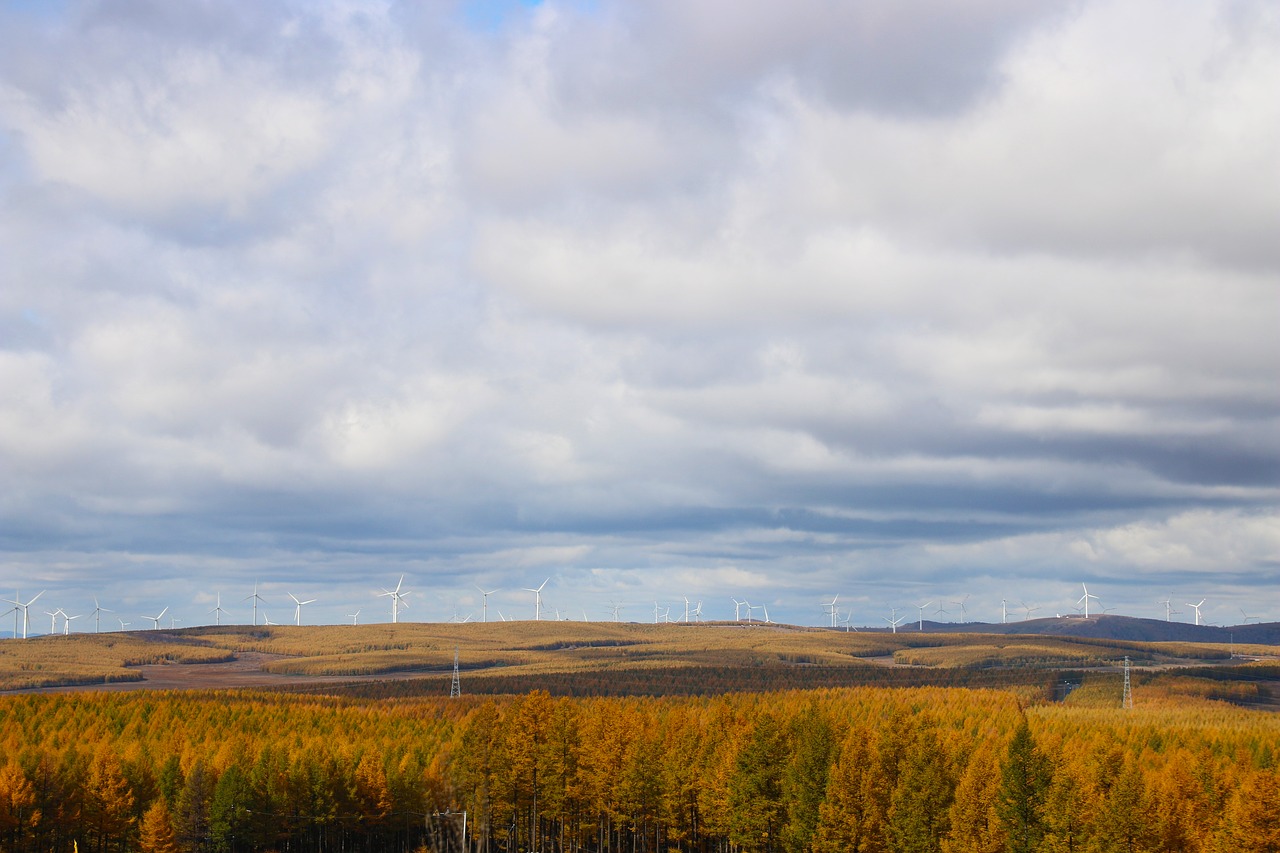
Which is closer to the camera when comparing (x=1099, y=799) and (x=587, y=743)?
(x=1099, y=799)

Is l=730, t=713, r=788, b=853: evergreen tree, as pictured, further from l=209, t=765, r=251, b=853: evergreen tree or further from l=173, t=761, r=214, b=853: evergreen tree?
l=173, t=761, r=214, b=853: evergreen tree

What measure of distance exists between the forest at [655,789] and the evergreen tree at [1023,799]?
155 mm

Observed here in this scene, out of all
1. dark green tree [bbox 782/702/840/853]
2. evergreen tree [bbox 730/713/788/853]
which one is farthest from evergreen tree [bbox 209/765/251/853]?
dark green tree [bbox 782/702/840/853]

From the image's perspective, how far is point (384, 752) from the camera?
171625 millimetres

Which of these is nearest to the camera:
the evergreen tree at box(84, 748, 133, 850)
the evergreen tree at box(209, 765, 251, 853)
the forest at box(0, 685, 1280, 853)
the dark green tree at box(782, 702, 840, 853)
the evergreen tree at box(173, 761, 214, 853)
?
the forest at box(0, 685, 1280, 853)

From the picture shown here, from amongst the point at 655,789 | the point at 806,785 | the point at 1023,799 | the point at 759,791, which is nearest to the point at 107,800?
the point at 655,789

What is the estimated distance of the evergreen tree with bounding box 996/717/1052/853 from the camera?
113 m

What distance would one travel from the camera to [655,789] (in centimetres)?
15000

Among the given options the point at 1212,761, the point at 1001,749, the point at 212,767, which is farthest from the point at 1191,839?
the point at 212,767

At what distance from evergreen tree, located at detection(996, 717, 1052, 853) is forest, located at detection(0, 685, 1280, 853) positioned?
155mm

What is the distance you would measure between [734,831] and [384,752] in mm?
62851

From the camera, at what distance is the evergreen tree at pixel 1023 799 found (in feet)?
371

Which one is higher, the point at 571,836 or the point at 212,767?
the point at 212,767

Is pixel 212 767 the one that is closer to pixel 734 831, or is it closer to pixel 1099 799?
pixel 734 831
